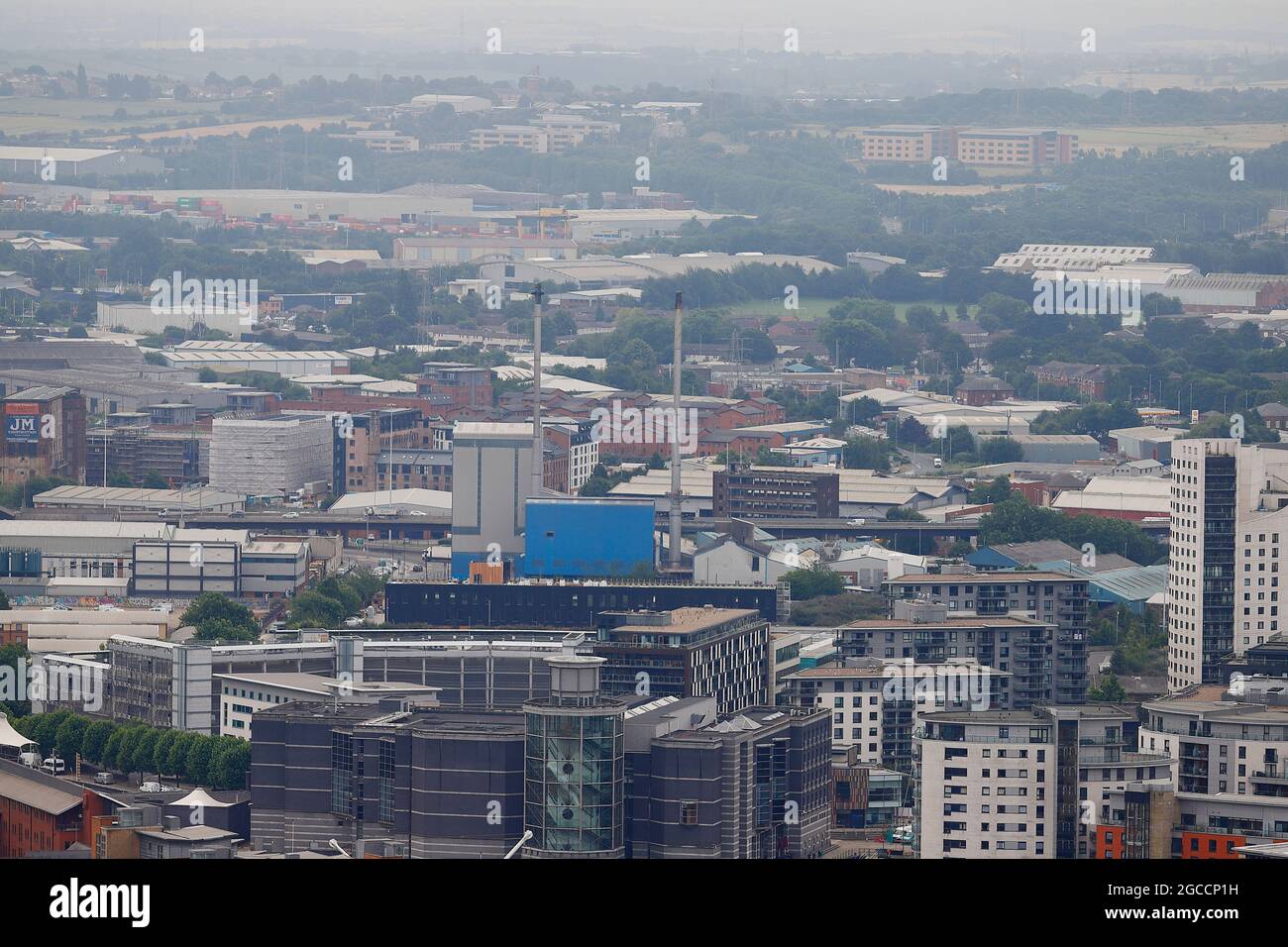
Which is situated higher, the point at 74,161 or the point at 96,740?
the point at 74,161

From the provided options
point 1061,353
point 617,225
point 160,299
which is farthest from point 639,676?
point 617,225

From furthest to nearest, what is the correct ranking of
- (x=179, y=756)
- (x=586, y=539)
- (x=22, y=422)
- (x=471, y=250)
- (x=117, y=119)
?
(x=117, y=119) → (x=471, y=250) → (x=22, y=422) → (x=586, y=539) → (x=179, y=756)

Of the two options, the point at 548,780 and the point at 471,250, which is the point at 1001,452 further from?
the point at 471,250

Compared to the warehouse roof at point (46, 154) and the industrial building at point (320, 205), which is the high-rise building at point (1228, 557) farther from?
the warehouse roof at point (46, 154)

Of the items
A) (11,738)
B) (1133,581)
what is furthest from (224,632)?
(1133,581)

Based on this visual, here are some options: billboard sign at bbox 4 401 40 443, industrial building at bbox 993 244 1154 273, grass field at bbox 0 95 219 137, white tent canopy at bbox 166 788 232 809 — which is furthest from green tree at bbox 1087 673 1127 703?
grass field at bbox 0 95 219 137

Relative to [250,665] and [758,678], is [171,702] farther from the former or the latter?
[758,678]
